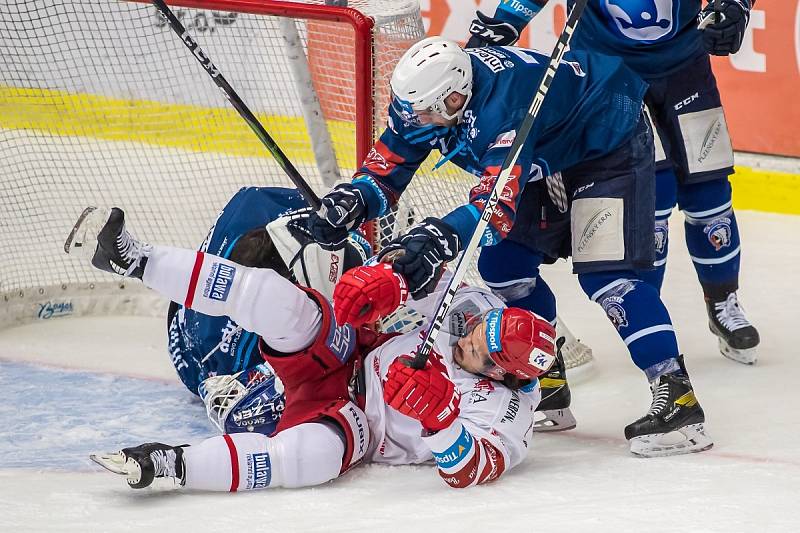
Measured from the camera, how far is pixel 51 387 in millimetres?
3502

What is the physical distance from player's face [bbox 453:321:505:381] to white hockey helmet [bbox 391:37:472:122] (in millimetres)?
456

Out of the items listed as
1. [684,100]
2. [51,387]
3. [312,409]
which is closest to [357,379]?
[312,409]

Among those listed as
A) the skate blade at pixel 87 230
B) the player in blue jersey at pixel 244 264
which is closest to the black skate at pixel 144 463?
the skate blade at pixel 87 230

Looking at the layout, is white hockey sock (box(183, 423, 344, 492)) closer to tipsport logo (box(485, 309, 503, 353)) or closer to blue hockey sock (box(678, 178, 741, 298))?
tipsport logo (box(485, 309, 503, 353))

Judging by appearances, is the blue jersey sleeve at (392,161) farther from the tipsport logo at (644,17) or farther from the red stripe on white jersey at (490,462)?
the tipsport logo at (644,17)

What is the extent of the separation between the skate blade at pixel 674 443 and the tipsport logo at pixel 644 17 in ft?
3.66

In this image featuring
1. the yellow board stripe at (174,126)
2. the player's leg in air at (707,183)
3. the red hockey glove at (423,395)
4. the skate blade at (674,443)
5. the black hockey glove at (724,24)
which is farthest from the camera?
the yellow board stripe at (174,126)

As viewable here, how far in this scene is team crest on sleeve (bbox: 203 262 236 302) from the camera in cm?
264

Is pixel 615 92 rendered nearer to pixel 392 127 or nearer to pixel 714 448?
pixel 392 127

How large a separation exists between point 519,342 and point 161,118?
2919 millimetres

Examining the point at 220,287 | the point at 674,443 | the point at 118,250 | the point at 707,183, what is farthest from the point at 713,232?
the point at 118,250

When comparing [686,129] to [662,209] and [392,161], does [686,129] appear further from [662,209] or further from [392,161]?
[392,161]

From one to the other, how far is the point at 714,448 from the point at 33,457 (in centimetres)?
152

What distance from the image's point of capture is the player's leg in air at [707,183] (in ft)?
11.8
